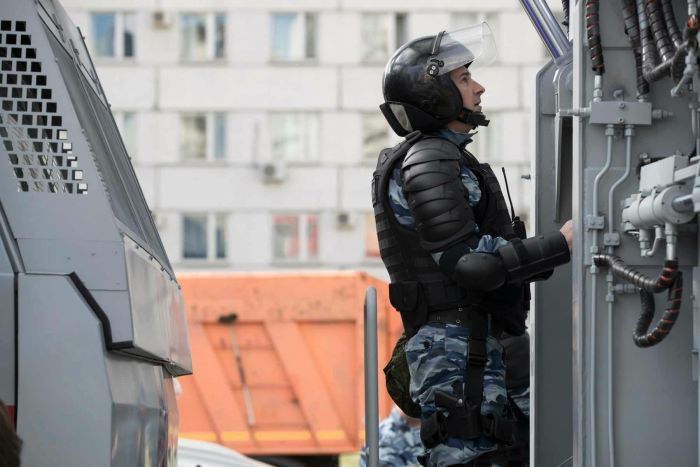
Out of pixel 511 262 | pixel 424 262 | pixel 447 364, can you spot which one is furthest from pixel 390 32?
pixel 511 262

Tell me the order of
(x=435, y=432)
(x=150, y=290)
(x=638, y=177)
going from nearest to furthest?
(x=150, y=290)
(x=638, y=177)
(x=435, y=432)

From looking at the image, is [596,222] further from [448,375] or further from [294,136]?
[294,136]

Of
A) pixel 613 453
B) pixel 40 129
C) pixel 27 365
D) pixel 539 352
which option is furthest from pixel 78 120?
pixel 539 352

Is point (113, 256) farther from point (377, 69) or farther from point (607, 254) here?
point (377, 69)

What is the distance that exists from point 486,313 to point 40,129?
1.90 m

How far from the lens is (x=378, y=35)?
91.7ft

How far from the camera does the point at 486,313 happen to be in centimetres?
434

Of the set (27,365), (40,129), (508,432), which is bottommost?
(508,432)

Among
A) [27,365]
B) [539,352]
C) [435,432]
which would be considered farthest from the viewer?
[539,352]

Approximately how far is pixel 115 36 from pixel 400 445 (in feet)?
72.4

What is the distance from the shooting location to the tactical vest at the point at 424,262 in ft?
14.2

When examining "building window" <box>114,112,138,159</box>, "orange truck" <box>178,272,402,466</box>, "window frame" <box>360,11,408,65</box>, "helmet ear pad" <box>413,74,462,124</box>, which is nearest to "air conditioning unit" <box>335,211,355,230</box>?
"window frame" <box>360,11,408,65</box>

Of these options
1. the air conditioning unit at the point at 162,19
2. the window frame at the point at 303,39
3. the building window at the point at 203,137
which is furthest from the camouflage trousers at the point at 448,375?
the air conditioning unit at the point at 162,19

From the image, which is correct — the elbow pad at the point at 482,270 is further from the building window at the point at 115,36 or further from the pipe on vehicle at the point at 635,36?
the building window at the point at 115,36
